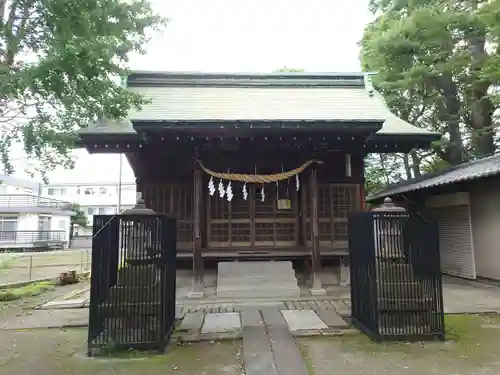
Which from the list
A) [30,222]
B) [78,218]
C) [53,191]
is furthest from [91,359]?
[53,191]

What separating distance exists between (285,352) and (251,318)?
171 cm

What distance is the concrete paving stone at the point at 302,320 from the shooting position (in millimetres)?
5676

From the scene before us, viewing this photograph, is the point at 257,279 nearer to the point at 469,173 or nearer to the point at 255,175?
the point at 255,175

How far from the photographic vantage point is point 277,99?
10.3 m

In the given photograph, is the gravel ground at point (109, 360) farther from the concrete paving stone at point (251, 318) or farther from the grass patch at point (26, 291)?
the grass patch at point (26, 291)

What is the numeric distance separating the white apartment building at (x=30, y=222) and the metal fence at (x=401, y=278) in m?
32.8

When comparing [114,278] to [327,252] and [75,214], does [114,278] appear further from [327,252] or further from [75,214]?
[75,214]

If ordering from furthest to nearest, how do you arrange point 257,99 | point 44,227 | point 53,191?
point 53,191 < point 44,227 < point 257,99

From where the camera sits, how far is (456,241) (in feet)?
36.6

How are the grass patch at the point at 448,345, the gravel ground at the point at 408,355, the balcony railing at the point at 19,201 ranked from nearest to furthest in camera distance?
the gravel ground at the point at 408,355 < the grass patch at the point at 448,345 < the balcony railing at the point at 19,201

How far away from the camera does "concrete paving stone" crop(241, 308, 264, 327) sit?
589 centimetres

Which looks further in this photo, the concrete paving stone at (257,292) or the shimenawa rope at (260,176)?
the shimenawa rope at (260,176)

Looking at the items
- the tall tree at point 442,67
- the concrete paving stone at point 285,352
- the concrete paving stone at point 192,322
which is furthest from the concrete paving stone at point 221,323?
the tall tree at point 442,67

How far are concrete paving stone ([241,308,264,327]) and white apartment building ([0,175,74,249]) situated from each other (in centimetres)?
3035
